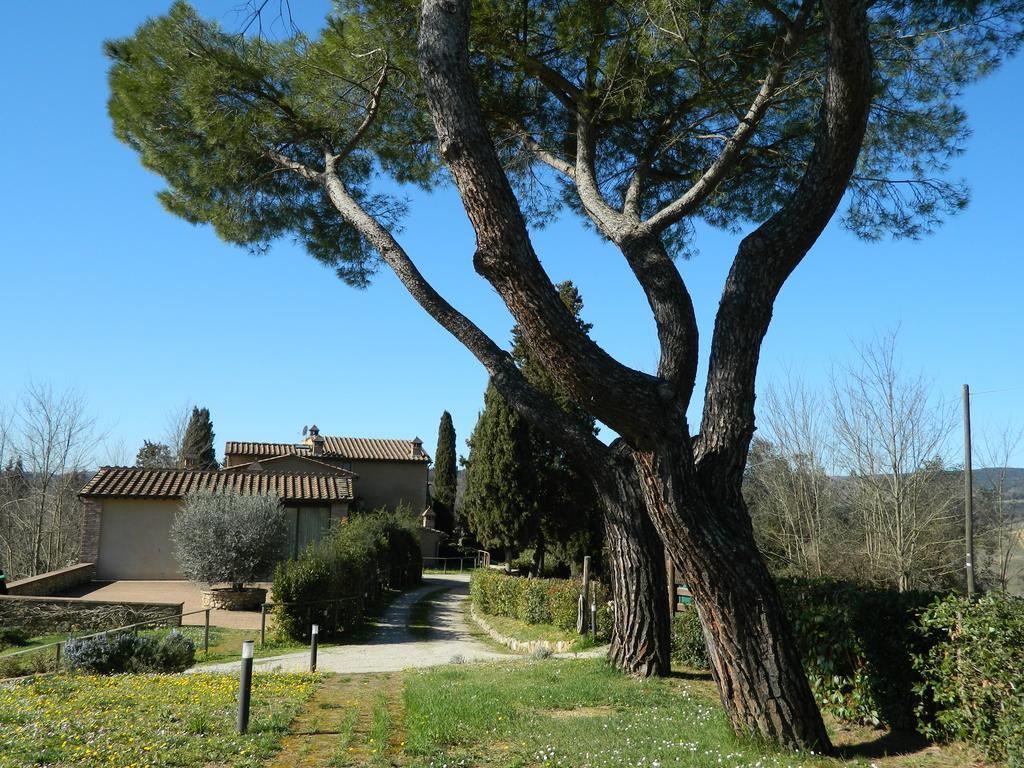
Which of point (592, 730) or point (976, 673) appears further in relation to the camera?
point (592, 730)

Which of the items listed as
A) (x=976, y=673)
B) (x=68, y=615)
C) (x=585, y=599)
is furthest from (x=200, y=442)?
(x=976, y=673)

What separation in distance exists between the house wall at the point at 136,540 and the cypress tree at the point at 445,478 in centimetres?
2272

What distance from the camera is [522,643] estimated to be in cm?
1664

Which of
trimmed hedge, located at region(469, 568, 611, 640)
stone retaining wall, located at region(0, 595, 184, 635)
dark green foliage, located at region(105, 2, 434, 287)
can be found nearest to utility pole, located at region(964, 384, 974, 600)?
trimmed hedge, located at region(469, 568, 611, 640)

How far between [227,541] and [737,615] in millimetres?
17113

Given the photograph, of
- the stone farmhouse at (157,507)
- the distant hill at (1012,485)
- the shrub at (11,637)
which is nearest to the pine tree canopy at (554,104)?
the shrub at (11,637)

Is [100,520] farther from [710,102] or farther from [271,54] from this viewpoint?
[710,102]

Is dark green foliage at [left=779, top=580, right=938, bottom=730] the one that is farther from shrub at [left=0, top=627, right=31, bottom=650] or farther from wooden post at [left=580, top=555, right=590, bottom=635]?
shrub at [left=0, top=627, right=31, bottom=650]

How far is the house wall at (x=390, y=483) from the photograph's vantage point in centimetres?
4519

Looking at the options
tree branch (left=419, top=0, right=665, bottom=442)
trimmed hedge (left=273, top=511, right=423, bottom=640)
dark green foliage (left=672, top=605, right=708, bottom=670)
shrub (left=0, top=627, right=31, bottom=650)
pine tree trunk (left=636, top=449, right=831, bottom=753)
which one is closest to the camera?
pine tree trunk (left=636, top=449, right=831, bottom=753)

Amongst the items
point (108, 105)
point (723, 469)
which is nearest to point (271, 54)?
point (108, 105)

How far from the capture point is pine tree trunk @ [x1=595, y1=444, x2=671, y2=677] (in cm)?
830

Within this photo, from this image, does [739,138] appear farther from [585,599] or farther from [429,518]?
[429,518]

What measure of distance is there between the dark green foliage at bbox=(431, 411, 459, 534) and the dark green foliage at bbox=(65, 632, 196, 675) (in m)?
36.2
